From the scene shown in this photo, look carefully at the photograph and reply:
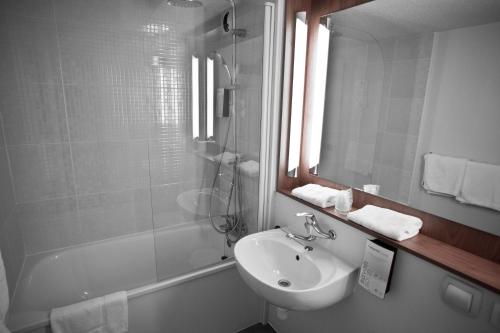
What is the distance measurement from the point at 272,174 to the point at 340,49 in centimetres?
85

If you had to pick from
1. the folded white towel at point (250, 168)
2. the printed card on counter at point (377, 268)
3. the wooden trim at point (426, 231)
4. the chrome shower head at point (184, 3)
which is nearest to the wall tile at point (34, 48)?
the chrome shower head at point (184, 3)

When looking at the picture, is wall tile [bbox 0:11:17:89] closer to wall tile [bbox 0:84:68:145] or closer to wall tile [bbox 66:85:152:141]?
wall tile [bbox 0:84:68:145]

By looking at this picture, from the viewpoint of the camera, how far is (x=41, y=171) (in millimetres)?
1897

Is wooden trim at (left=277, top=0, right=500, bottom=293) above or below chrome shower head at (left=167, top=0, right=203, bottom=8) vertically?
below

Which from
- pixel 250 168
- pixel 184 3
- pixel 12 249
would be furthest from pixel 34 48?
pixel 250 168

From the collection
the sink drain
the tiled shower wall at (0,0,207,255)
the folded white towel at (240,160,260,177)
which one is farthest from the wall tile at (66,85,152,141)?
the sink drain

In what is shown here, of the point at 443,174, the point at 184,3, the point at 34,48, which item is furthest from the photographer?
the point at 184,3

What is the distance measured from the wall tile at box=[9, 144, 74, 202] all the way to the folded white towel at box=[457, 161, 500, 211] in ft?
7.60

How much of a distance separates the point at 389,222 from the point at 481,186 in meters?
0.36

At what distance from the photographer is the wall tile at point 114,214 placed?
6.91 feet

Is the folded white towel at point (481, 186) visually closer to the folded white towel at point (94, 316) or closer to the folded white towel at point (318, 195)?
the folded white towel at point (318, 195)

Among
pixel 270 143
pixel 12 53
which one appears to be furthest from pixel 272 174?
pixel 12 53

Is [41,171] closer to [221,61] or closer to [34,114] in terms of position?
[34,114]

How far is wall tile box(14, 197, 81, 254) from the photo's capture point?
1922mm
